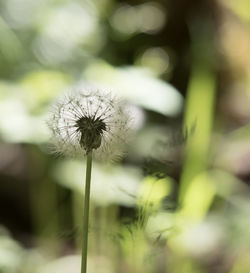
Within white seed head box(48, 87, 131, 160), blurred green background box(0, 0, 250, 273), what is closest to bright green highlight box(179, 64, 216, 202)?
blurred green background box(0, 0, 250, 273)

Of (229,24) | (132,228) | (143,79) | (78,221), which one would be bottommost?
(132,228)

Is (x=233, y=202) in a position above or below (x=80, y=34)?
below

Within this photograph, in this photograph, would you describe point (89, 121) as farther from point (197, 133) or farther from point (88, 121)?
point (197, 133)

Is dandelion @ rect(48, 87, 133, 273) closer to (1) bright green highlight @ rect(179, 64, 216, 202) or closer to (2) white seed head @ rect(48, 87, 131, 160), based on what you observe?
(2) white seed head @ rect(48, 87, 131, 160)

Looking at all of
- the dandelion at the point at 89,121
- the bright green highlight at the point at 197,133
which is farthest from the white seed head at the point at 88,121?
the bright green highlight at the point at 197,133

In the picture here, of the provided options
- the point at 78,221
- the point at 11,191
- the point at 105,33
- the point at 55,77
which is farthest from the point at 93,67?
the point at 11,191

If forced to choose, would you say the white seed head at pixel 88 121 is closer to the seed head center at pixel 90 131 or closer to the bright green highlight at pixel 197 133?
the seed head center at pixel 90 131

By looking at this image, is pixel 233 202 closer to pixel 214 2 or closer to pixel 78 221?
pixel 78 221
